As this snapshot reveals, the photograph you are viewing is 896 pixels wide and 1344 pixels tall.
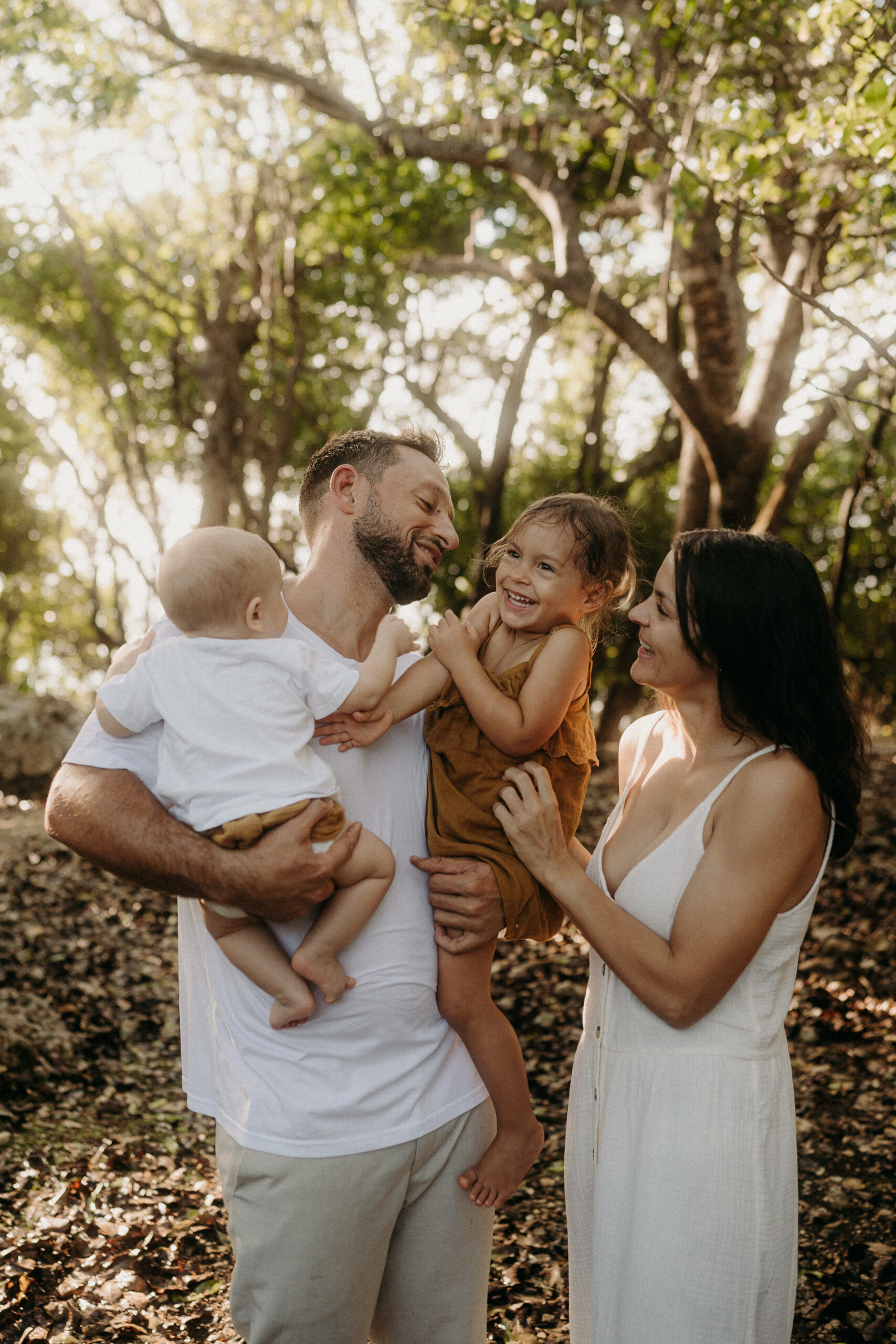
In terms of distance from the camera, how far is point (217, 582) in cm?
215

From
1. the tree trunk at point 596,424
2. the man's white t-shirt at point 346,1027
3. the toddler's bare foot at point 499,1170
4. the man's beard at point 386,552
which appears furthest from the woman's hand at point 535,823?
the tree trunk at point 596,424

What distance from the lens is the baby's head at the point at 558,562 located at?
2.61 meters

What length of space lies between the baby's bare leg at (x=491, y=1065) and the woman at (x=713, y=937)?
0.18 metres

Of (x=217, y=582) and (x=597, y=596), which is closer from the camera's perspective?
(x=217, y=582)

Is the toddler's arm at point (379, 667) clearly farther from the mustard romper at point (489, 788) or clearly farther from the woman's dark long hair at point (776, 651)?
the woman's dark long hair at point (776, 651)

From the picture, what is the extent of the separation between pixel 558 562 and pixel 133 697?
1.14m

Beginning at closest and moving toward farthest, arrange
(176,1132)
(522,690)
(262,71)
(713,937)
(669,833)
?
(713,937) < (669,833) < (522,690) < (176,1132) < (262,71)

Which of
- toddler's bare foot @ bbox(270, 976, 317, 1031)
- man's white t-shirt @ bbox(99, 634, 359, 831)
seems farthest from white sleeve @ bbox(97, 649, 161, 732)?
toddler's bare foot @ bbox(270, 976, 317, 1031)

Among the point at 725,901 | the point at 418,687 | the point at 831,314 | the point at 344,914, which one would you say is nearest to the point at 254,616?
the point at 418,687

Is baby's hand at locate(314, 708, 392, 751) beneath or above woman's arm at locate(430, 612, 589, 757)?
beneath

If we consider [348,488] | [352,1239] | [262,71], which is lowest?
[352,1239]

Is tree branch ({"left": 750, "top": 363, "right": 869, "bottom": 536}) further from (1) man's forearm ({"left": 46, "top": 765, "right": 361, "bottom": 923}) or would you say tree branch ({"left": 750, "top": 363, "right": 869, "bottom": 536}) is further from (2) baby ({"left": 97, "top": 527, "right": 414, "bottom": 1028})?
(1) man's forearm ({"left": 46, "top": 765, "right": 361, "bottom": 923})

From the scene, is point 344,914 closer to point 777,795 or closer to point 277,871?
point 277,871

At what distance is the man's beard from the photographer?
8.14 feet
